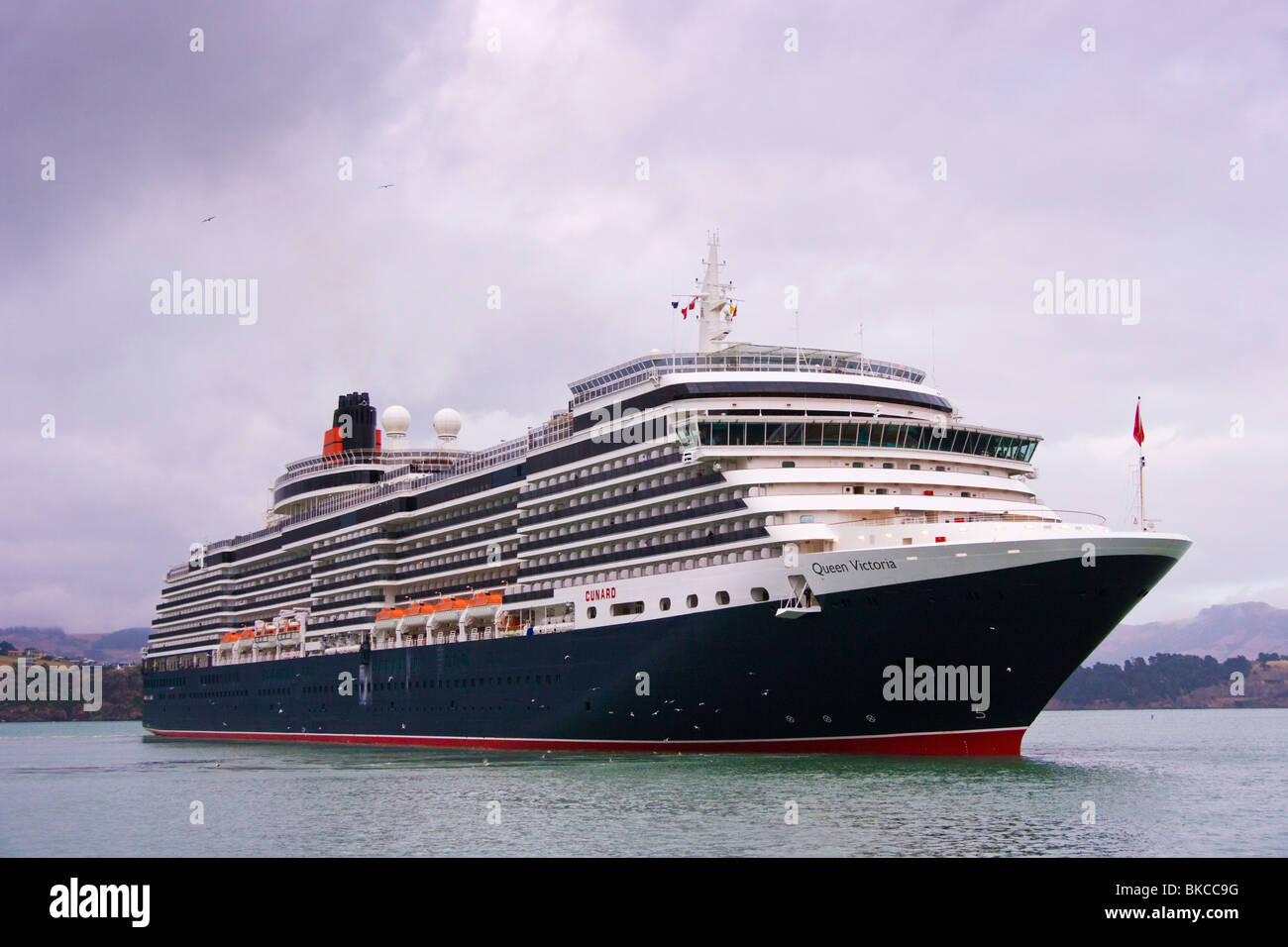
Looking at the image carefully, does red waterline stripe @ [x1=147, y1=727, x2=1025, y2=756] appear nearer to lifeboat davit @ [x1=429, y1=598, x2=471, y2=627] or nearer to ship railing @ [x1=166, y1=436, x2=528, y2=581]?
lifeboat davit @ [x1=429, y1=598, x2=471, y2=627]

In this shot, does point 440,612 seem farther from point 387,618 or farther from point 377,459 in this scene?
point 377,459

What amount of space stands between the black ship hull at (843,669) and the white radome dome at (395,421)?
36393 mm

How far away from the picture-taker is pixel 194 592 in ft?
327

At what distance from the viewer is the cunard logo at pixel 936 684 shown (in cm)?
4216

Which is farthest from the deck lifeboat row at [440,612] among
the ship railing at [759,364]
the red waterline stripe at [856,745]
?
the ship railing at [759,364]

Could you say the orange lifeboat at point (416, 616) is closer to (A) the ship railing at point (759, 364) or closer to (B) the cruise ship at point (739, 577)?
(B) the cruise ship at point (739, 577)

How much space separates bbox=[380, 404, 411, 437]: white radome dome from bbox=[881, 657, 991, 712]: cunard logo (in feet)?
176

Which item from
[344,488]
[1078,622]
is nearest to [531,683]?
[1078,622]

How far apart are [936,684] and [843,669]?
3091 millimetres

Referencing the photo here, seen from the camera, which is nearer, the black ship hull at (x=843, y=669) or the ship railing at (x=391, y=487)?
the black ship hull at (x=843, y=669)

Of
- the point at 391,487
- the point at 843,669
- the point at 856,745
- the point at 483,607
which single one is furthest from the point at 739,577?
the point at 391,487

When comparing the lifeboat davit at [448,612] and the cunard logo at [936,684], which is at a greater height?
the lifeboat davit at [448,612]
